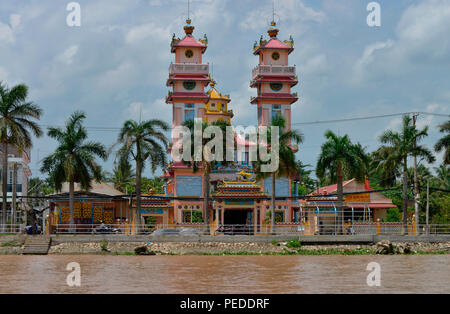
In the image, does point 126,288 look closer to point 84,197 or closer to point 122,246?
point 122,246

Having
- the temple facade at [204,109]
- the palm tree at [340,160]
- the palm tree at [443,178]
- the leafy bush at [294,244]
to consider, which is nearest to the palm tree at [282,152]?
the palm tree at [340,160]

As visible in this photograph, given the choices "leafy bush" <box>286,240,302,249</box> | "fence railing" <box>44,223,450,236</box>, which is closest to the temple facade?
"fence railing" <box>44,223,450,236</box>

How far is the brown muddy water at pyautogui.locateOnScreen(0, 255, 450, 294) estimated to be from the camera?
25.6 m

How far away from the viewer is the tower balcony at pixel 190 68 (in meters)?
70.7

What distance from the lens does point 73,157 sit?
51.3 metres

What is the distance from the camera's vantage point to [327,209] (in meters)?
61.6

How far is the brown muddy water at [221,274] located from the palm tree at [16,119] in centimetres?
994

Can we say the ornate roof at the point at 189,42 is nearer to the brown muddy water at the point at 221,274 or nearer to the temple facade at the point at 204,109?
the temple facade at the point at 204,109

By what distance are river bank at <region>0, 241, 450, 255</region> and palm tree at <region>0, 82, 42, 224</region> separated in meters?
6.46

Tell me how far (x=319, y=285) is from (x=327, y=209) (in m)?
35.1

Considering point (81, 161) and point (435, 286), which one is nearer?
point (435, 286)

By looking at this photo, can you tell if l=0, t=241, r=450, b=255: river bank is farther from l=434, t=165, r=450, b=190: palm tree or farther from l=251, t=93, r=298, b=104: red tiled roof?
l=434, t=165, r=450, b=190: palm tree

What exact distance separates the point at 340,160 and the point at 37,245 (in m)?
22.1
